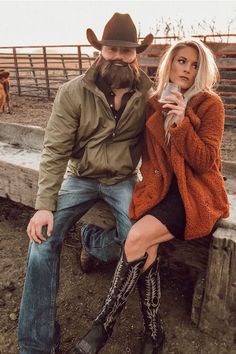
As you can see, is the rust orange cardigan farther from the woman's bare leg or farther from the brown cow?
the brown cow

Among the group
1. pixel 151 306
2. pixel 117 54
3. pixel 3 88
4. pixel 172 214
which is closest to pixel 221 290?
pixel 151 306

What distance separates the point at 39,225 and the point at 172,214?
2.54 feet

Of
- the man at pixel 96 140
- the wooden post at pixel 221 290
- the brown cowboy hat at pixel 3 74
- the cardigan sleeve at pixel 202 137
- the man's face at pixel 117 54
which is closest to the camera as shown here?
the cardigan sleeve at pixel 202 137

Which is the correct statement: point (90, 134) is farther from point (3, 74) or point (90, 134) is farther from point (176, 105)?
point (3, 74)

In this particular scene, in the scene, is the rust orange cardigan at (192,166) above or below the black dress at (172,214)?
above

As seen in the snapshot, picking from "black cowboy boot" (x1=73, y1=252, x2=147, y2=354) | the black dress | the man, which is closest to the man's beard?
the man

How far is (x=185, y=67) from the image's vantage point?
7.14 ft

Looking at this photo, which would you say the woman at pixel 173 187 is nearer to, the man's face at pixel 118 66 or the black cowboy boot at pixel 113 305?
the black cowboy boot at pixel 113 305

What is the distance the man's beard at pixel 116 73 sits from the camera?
91.3 inches

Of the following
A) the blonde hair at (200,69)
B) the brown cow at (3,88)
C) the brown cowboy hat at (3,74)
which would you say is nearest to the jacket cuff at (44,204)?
the blonde hair at (200,69)

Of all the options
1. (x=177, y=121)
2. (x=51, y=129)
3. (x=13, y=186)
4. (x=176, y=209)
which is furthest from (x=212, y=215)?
(x=13, y=186)

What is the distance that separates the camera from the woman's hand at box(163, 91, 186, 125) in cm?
199

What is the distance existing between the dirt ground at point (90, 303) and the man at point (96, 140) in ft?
0.95

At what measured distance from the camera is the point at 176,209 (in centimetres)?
210
